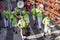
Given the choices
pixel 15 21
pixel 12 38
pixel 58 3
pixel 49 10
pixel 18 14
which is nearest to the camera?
pixel 12 38

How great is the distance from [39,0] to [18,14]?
26.2 ft

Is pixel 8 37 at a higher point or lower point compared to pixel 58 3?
lower

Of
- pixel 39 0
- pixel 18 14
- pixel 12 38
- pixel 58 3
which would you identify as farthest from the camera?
pixel 39 0

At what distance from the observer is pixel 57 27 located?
740 inches

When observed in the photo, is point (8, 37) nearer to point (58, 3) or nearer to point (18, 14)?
point (18, 14)

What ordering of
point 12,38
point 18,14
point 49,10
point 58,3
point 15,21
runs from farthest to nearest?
point 49,10
point 58,3
point 18,14
point 15,21
point 12,38

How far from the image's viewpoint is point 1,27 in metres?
19.5

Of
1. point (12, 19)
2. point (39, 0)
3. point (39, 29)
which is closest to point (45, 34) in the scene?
point (39, 29)

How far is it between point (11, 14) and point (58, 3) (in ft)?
15.7

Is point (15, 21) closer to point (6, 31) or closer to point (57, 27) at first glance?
point (6, 31)

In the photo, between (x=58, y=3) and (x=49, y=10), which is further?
(x=49, y=10)

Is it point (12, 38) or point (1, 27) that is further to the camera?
point (1, 27)

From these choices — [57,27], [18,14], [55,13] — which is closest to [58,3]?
[55,13]

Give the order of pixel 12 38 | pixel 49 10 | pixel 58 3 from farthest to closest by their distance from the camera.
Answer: pixel 49 10 → pixel 58 3 → pixel 12 38
